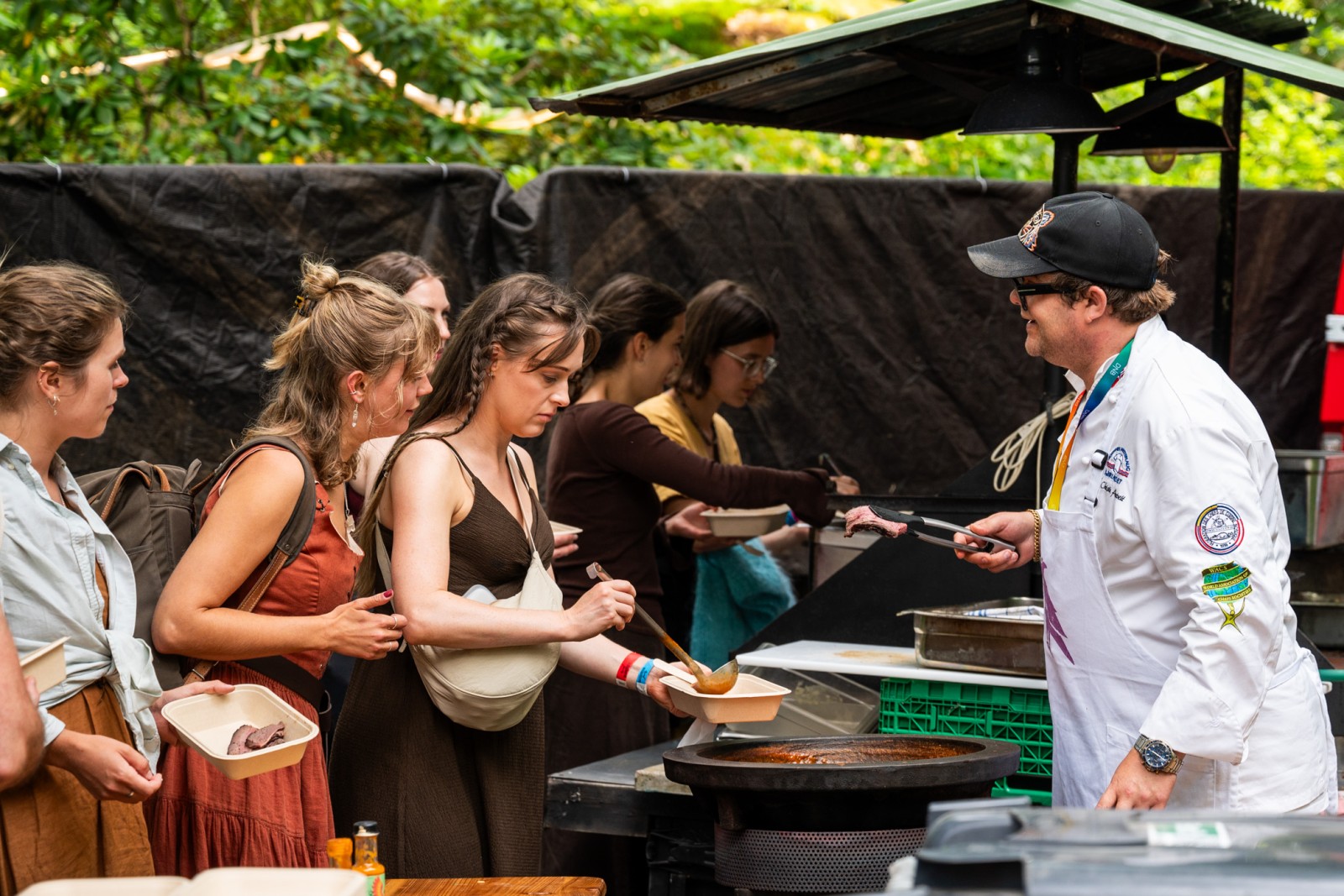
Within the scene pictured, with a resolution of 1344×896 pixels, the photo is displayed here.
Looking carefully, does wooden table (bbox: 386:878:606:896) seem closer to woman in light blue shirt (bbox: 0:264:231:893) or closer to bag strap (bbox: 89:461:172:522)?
woman in light blue shirt (bbox: 0:264:231:893)

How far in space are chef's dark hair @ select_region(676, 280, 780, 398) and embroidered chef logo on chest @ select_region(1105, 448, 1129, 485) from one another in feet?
6.97

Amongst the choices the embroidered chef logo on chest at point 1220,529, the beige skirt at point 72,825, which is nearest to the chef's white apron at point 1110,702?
the embroidered chef logo on chest at point 1220,529

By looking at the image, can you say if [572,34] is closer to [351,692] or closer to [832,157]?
[832,157]

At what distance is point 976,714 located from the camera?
3146 millimetres

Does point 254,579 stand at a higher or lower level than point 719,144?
lower

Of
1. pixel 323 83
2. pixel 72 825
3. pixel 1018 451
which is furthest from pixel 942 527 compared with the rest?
pixel 323 83

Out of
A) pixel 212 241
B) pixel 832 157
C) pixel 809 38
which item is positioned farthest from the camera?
pixel 832 157

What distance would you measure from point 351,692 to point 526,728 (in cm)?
38

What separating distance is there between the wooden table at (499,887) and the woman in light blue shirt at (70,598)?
444 mm


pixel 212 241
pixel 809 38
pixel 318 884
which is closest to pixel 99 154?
pixel 212 241

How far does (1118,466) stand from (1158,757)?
1.71 ft

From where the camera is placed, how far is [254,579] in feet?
8.46

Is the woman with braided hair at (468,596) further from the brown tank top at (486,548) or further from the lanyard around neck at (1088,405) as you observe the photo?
the lanyard around neck at (1088,405)

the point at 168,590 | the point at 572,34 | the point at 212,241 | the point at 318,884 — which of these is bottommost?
the point at 318,884
